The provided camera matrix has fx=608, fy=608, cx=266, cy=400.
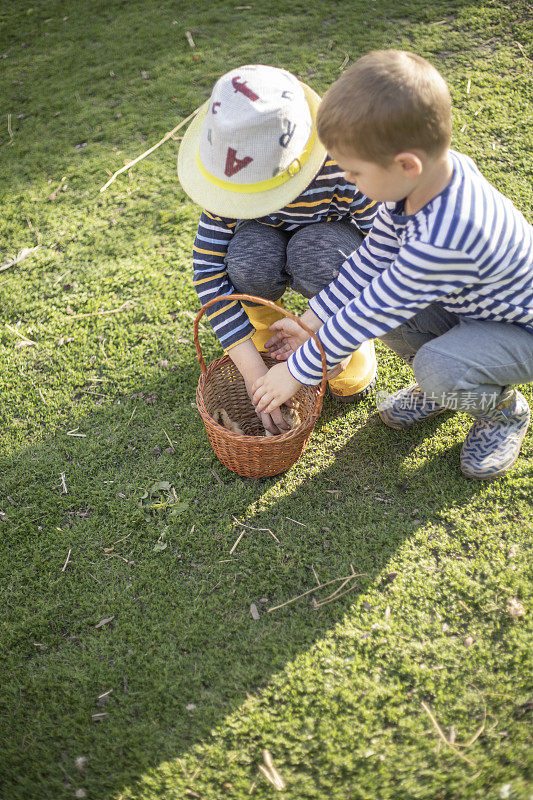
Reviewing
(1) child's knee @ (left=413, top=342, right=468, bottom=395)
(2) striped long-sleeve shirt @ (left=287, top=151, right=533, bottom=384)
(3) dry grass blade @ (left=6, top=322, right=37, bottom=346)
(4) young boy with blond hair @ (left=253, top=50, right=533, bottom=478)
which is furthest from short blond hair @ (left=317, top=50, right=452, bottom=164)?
(3) dry grass blade @ (left=6, top=322, right=37, bottom=346)

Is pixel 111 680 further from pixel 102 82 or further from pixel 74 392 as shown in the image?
pixel 102 82

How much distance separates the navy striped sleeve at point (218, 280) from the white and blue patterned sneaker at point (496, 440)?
36.4 inches

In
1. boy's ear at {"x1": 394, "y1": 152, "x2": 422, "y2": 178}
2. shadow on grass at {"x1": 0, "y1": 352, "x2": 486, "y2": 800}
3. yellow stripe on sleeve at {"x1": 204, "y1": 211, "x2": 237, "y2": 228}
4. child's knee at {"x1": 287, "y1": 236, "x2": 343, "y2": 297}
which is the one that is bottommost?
shadow on grass at {"x1": 0, "y1": 352, "x2": 486, "y2": 800}

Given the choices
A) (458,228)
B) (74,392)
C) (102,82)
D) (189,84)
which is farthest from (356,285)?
(102,82)

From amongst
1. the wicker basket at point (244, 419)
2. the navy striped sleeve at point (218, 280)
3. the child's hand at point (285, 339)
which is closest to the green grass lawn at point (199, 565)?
the wicker basket at point (244, 419)

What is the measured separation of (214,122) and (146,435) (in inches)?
50.2

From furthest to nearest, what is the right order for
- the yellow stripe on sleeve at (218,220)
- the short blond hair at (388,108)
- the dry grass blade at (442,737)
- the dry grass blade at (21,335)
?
the dry grass blade at (21,335) → the yellow stripe on sleeve at (218,220) → the dry grass blade at (442,737) → the short blond hair at (388,108)

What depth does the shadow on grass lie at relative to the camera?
1.81 meters

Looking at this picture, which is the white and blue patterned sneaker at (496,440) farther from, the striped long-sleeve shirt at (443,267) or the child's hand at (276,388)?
the child's hand at (276,388)

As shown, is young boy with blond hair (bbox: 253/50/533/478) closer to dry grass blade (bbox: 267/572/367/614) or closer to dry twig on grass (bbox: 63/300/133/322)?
dry grass blade (bbox: 267/572/367/614)

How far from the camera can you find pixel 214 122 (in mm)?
1798

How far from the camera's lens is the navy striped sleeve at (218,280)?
7.48ft

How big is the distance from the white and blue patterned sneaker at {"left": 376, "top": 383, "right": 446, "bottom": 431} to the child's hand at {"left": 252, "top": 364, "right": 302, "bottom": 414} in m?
0.54

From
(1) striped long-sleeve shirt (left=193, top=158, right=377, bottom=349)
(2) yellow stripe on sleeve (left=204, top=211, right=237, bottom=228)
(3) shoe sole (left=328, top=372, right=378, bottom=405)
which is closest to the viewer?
(1) striped long-sleeve shirt (left=193, top=158, right=377, bottom=349)
